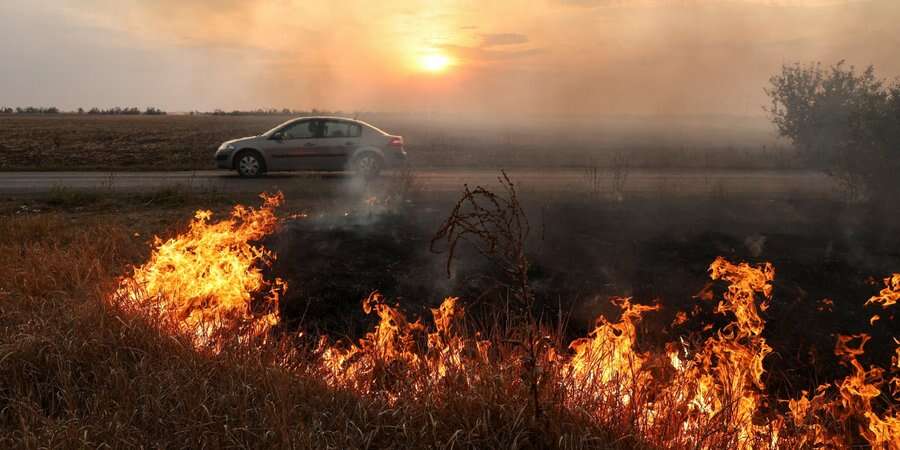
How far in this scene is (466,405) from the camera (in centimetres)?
328

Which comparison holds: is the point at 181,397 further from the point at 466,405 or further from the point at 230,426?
the point at 466,405

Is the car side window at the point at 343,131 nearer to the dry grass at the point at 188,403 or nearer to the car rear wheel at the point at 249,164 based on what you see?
the car rear wheel at the point at 249,164

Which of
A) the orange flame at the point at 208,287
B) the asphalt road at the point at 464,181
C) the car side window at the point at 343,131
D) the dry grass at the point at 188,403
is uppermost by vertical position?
the car side window at the point at 343,131

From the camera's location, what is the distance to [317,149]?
13898 mm

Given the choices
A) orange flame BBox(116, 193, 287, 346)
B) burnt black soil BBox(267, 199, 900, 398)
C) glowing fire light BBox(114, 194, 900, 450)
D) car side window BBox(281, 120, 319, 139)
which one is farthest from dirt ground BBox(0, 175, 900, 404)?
car side window BBox(281, 120, 319, 139)

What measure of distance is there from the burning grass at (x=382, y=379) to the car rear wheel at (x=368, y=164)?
8703mm

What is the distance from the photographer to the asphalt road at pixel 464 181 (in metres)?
11.5

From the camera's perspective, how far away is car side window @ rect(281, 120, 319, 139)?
551 inches

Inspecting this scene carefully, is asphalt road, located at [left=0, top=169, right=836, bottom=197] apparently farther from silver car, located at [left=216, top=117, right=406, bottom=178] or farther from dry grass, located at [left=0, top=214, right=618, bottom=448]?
dry grass, located at [left=0, top=214, right=618, bottom=448]

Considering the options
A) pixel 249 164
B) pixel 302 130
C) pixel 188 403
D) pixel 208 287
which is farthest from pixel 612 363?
pixel 249 164

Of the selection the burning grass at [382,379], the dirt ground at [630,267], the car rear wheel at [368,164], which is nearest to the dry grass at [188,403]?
the burning grass at [382,379]

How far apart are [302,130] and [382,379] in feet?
36.8

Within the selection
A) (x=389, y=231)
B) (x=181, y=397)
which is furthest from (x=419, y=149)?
(x=181, y=397)

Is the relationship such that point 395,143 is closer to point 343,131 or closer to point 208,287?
point 343,131
